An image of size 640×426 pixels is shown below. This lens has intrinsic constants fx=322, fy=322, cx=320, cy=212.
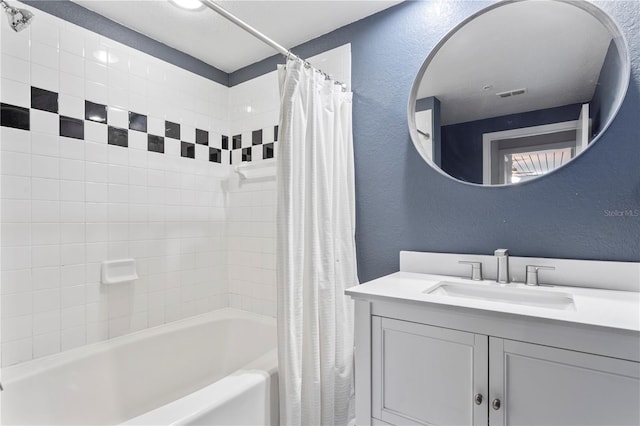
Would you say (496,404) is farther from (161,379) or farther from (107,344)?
(107,344)

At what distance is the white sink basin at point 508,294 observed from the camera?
45.7 inches

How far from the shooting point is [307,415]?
1.40m

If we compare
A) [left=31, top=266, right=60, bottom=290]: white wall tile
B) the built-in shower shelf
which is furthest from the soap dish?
the built-in shower shelf

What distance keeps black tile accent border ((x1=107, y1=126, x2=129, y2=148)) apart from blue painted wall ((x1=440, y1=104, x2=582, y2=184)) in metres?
1.73

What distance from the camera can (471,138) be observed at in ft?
5.10

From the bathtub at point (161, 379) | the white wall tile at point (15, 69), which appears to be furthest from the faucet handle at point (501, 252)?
the white wall tile at point (15, 69)

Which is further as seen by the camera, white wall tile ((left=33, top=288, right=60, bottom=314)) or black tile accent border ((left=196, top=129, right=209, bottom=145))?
black tile accent border ((left=196, top=129, right=209, bottom=145))

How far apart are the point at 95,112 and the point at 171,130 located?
1.41 ft

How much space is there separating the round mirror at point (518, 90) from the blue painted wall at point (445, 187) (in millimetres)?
48

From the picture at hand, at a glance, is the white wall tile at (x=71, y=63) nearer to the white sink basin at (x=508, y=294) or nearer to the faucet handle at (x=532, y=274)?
the white sink basin at (x=508, y=294)

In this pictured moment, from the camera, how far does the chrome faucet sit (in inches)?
52.5

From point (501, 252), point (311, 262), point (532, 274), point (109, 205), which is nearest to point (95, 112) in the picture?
point (109, 205)

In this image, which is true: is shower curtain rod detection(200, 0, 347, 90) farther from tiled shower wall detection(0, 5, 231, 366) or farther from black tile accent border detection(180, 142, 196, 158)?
black tile accent border detection(180, 142, 196, 158)

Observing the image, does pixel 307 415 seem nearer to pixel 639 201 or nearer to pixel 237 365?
pixel 237 365
